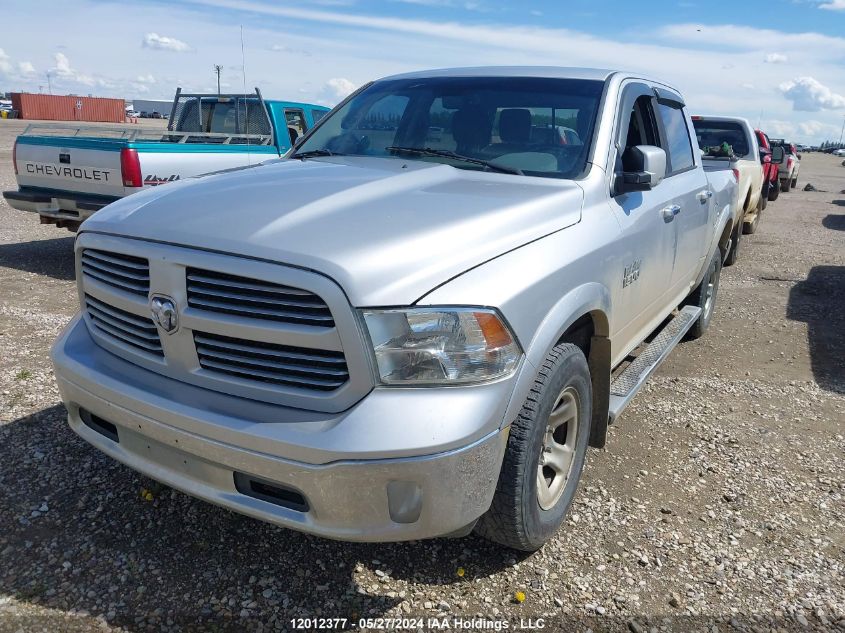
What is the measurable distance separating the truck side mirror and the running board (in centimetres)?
102

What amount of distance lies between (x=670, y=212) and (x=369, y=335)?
252 centimetres

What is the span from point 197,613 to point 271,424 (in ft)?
2.88

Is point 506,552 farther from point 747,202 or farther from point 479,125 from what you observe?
point 747,202

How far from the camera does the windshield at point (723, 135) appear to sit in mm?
10883

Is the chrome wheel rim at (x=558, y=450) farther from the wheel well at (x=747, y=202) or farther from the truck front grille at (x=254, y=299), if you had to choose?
the wheel well at (x=747, y=202)

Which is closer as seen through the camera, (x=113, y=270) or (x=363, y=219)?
(x=363, y=219)

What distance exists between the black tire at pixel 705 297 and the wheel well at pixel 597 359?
2914 mm

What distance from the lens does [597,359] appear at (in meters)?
3.12

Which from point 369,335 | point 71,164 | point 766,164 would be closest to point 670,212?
point 369,335

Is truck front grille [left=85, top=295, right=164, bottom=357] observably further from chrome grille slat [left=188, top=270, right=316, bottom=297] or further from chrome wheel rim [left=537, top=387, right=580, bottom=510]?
chrome wheel rim [left=537, top=387, right=580, bottom=510]

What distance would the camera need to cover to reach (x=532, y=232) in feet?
8.51

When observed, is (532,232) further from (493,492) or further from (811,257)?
(811,257)

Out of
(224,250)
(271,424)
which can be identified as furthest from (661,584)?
(224,250)

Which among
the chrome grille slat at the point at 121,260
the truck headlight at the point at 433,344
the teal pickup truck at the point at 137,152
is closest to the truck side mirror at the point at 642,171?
the truck headlight at the point at 433,344
